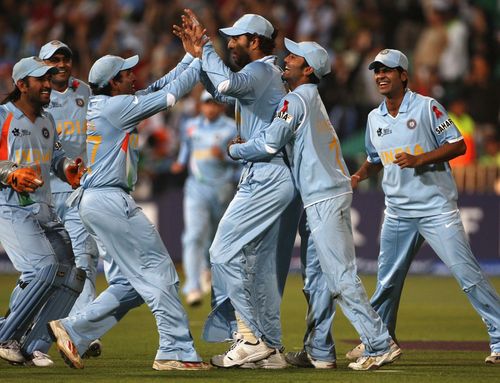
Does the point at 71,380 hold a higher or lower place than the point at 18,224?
lower

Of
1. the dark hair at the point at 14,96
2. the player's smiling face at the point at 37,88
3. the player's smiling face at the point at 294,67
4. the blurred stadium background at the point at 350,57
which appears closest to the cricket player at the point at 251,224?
the player's smiling face at the point at 294,67

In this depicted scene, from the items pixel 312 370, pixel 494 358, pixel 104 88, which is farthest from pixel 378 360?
Result: pixel 104 88

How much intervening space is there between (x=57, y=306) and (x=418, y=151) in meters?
3.30

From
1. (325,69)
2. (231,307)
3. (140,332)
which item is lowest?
(140,332)

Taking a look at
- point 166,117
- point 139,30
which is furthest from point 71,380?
point 139,30

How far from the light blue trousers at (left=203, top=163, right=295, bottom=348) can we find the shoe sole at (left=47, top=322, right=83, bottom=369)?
1.09 meters

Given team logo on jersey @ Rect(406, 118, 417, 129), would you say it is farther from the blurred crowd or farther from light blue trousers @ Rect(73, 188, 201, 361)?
the blurred crowd

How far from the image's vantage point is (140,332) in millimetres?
12875

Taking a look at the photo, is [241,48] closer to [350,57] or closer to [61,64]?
[61,64]

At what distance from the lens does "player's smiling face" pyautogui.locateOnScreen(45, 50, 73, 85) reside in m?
11.2

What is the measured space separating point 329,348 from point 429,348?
6.25 ft

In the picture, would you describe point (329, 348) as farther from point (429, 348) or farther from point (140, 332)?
point (140, 332)

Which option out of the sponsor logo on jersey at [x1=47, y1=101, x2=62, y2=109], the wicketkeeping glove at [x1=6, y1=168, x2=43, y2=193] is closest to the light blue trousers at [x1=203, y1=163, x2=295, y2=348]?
the wicketkeeping glove at [x1=6, y1=168, x2=43, y2=193]

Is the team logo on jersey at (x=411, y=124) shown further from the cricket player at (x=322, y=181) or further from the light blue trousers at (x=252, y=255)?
the light blue trousers at (x=252, y=255)
